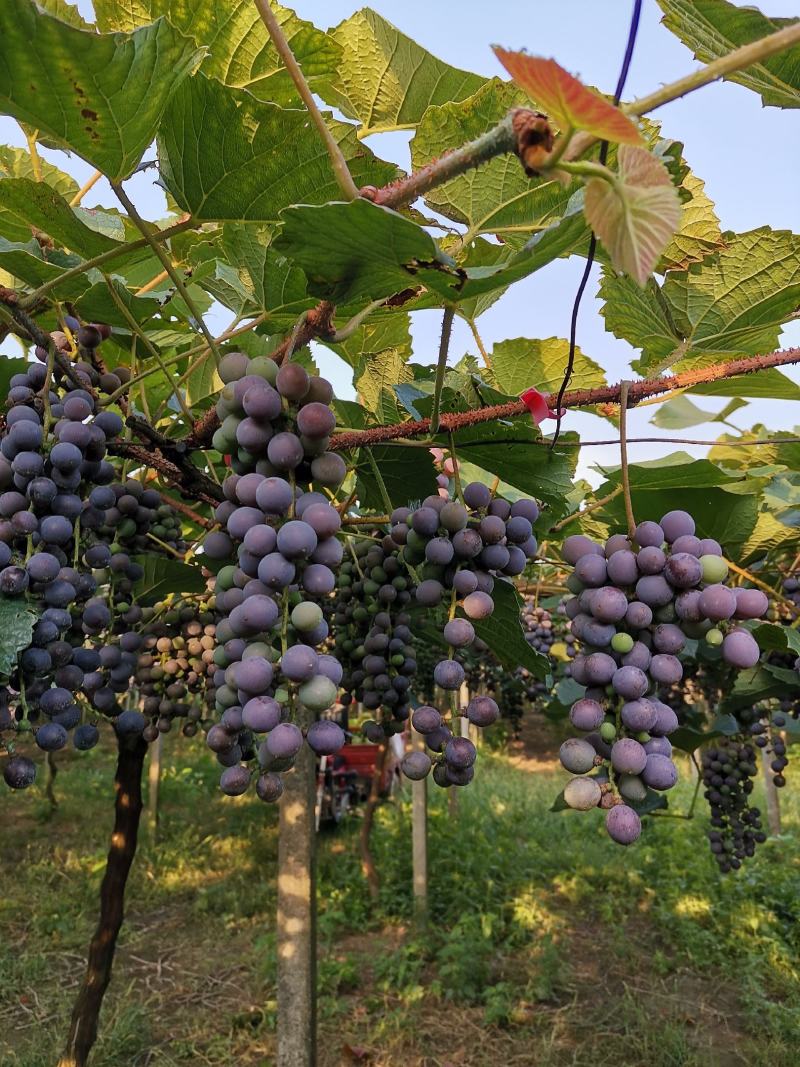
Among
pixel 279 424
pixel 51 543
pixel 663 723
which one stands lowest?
pixel 663 723

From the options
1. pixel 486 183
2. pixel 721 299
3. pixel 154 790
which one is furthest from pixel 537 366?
pixel 154 790

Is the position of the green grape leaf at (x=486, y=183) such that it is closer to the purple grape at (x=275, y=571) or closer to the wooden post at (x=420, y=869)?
the purple grape at (x=275, y=571)

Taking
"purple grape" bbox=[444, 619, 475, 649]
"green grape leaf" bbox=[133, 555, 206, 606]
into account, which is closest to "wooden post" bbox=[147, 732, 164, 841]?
"green grape leaf" bbox=[133, 555, 206, 606]

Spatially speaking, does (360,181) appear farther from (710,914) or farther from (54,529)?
(710,914)

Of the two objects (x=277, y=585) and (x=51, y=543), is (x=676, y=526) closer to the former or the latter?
(x=277, y=585)

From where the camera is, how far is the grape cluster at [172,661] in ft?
5.27

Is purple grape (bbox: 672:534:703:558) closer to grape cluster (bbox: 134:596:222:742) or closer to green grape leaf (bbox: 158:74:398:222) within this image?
green grape leaf (bbox: 158:74:398:222)

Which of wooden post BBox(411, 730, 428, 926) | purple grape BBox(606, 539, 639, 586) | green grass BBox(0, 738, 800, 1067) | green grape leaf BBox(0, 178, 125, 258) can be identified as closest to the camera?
purple grape BBox(606, 539, 639, 586)

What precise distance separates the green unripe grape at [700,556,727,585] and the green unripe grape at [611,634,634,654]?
0.12m

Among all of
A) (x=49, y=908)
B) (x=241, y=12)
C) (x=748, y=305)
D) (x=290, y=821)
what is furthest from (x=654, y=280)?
(x=49, y=908)

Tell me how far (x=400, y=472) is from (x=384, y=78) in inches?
27.1

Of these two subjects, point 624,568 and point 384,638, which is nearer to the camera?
point 624,568

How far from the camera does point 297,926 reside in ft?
6.97

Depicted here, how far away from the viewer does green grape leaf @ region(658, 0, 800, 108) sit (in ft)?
3.05
